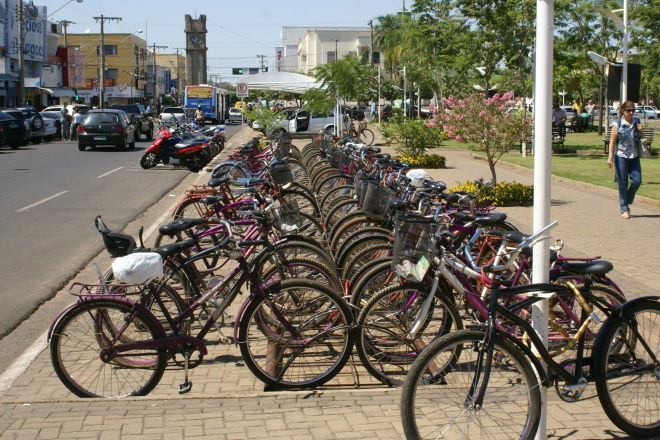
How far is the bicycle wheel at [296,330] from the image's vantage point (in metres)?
4.81

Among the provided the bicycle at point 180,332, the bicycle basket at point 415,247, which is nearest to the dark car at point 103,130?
the bicycle at point 180,332

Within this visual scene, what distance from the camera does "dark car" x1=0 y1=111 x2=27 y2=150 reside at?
29.1 m

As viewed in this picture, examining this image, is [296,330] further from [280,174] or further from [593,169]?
[593,169]

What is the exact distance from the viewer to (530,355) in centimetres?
356

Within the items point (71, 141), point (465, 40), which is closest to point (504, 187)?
point (465, 40)

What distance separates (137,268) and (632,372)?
2937 mm

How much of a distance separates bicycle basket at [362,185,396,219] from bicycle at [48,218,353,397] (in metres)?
1.84

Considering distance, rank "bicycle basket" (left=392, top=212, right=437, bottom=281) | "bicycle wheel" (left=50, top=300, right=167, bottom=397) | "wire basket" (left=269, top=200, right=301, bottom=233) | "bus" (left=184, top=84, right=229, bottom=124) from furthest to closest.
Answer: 1. "bus" (left=184, top=84, right=229, bottom=124)
2. "wire basket" (left=269, top=200, right=301, bottom=233)
3. "bicycle wheel" (left=50, top=300, right=167, bottom=397)
4. "bicycle basket" (left=392, top=212, right=437, bottom=281)

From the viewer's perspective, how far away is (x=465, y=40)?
2720cm

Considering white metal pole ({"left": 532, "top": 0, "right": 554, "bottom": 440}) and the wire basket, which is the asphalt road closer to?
the wire basket

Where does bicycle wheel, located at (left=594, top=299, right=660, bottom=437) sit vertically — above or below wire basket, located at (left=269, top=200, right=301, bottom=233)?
below

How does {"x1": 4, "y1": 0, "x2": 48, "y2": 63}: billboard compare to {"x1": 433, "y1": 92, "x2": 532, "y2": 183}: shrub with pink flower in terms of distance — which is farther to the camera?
{"x1": 4, "y1": 0, "x2": 48, "y2": 63}: billboard

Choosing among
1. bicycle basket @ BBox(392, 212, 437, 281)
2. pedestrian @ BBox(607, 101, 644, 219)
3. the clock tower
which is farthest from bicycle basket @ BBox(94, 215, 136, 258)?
the clock tower

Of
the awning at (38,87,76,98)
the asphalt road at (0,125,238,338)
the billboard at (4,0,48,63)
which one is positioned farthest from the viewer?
the awning at (38,87,76,98)
